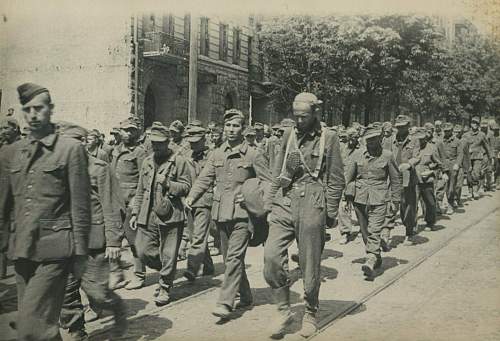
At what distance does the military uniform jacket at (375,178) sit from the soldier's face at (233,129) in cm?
308

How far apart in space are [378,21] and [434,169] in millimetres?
14982

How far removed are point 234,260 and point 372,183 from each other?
11.9 feet

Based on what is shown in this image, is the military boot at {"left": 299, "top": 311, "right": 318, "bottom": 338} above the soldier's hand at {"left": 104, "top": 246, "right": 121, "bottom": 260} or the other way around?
the other way around

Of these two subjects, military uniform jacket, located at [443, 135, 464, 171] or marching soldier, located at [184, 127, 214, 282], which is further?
military uniform jacket, located at [443, 135, 464, 171]

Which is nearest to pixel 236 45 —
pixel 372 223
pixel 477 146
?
pixel 477 146

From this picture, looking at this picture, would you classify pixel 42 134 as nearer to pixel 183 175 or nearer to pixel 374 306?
pixel 183 175

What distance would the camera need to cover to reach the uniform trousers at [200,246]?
8.29 m

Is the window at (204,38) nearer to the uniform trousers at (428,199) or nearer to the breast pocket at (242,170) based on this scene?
the uniform trousers at (428,199)

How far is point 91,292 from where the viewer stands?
595 centimetres

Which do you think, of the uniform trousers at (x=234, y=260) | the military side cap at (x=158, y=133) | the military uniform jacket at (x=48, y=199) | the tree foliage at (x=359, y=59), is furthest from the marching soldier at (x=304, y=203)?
the tree foliage at (x=359, y=59)

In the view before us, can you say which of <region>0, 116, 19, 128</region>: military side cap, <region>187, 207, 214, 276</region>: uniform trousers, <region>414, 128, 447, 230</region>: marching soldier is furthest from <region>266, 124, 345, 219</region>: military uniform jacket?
<region>414, 128, 447, 230</region>: marching soldier

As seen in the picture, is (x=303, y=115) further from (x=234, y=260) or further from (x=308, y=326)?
(x=308, y=326)

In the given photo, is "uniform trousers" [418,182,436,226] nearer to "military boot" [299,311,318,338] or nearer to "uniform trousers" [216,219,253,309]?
"uniform trousers" [216,219,253,309]

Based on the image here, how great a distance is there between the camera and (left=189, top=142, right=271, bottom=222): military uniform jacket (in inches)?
285
